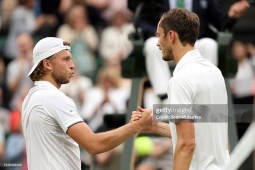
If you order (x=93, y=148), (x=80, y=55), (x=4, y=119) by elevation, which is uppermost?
(x=80, y=55)

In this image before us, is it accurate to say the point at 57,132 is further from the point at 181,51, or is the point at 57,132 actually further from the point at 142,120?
the point at 181,51

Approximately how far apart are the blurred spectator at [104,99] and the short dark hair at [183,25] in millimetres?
5666

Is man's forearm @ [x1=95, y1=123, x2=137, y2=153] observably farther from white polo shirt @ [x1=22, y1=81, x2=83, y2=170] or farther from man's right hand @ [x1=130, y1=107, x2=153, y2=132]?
white polo shirt @ [x1=22, y1=81, x2=83, y2=170]

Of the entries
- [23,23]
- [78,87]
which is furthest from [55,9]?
[78,87]

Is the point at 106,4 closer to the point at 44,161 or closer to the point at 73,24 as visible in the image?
the point at 73,24

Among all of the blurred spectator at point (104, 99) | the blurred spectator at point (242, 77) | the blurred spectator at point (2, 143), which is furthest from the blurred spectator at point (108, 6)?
the blurred spectator at point (2, 143)

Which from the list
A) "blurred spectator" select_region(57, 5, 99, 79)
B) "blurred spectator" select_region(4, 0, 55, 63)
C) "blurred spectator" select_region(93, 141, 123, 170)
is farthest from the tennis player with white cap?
"blurred spectator" select_region(4, 0, 55, 63)

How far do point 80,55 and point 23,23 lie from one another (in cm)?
94

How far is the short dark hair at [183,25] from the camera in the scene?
20.6ft

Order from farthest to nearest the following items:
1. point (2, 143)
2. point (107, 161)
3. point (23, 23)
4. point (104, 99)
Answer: point (23, 23), point (104, 99), point (2, 143), point (107, 161)

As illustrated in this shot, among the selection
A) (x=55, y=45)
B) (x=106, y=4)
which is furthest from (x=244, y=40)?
(x=55, y=45)

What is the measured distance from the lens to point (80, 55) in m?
13.5

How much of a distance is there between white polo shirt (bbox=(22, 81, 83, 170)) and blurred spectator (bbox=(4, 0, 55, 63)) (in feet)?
23.1

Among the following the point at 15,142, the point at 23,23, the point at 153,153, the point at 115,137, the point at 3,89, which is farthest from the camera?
the point at 23,23
